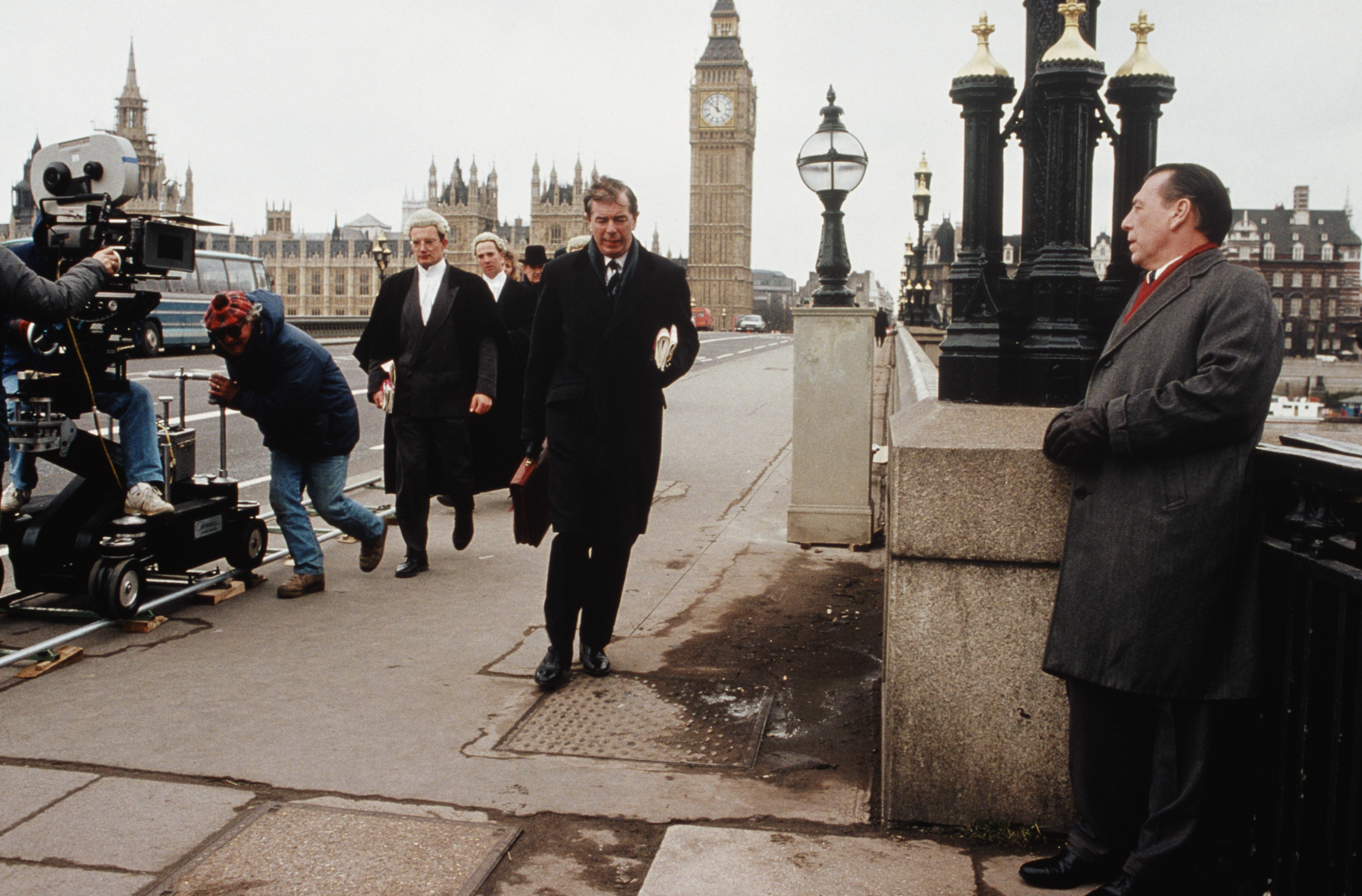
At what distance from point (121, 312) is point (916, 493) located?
389 centimetres

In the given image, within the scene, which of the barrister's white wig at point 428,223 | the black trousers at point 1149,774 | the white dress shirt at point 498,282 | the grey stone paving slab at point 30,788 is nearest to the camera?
the black trousers at point 1149,774

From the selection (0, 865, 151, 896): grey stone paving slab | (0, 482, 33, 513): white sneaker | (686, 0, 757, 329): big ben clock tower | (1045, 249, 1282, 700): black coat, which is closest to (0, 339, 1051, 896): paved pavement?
(0, 865, 151, 896): grey stone paving slab

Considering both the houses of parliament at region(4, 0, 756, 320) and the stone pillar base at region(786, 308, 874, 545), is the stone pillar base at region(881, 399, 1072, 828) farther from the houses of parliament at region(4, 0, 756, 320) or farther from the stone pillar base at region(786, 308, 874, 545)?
the houses of parliament at region(4, 0, 756, 320)

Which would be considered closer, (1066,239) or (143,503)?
(1066,239)

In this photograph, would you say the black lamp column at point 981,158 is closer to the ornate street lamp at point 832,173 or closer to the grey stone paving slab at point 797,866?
the ornate street lamp at point 832,173

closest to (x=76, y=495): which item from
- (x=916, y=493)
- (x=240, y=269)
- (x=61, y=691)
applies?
(x=61, y=691)

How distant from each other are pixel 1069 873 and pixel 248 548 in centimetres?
466

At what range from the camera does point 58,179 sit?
5184 mm

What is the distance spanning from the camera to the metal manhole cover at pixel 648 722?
12.7 ft

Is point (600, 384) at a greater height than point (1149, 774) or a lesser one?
greater

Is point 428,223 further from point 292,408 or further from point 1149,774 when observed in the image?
point 1149,774

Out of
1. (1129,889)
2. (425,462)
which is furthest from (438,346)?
(1129,889)

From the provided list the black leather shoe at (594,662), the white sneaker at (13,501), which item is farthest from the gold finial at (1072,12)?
the white sneaker at (13,501)

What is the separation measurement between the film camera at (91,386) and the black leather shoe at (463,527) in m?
1.55
